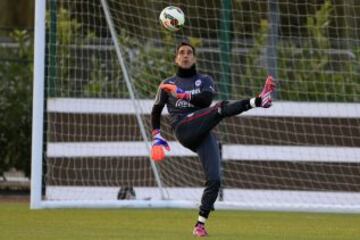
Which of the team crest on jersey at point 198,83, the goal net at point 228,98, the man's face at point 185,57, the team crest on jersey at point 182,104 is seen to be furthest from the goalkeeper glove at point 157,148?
the goal net at point 228,98

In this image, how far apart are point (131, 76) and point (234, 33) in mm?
1854

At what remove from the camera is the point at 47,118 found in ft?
57.0

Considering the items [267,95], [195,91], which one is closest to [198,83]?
[195,91]

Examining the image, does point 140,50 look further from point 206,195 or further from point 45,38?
point 206,195

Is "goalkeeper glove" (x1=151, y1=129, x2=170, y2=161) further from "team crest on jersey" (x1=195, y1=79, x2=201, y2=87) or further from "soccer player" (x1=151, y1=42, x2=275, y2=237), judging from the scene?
"team crest on jersey" (x1=195, y1=79, x2=201, y2=87)

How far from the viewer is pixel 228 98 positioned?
17.4m

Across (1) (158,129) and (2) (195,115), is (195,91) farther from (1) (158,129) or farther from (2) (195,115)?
(1) (158,129)

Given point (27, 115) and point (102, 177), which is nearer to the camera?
point (102, 177)

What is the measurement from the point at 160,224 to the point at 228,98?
4553mm

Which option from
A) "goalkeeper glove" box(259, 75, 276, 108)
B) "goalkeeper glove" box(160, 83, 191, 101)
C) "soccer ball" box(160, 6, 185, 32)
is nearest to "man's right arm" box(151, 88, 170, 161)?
"goalkeeper glove" box(160, 83, 191, 101)

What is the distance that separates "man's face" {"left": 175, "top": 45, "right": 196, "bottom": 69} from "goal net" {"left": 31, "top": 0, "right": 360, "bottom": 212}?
4573 mm

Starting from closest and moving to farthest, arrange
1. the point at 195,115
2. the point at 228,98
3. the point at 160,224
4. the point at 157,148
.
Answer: the point at 157,148, the point at 195,115, the point at 160,224, the point at 228,98

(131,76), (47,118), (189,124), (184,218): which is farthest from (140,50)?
(189,124)

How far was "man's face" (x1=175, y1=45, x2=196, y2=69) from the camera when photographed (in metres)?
12.1
